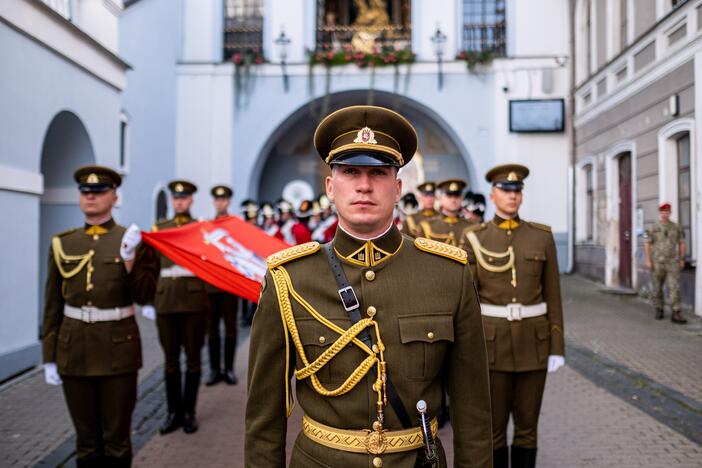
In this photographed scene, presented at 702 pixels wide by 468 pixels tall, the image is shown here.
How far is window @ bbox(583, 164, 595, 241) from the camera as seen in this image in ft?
53.9

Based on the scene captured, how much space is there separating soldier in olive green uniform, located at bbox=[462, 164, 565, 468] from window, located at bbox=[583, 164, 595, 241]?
1301cm

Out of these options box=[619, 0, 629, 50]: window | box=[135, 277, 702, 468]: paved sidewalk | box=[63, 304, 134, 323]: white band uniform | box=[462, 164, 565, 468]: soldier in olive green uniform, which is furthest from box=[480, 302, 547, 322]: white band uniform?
box=[619, 0, 629, 50]: window

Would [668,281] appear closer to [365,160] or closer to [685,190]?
[685,190]

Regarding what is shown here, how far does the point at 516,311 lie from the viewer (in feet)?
13.4

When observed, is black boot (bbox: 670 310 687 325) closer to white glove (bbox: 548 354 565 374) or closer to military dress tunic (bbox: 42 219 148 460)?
white glove (bbox: 548 354 565 374)

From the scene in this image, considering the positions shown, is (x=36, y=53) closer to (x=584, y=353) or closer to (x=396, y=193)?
(x=396, y=193)

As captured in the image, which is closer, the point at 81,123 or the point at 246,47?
the point at 81,123

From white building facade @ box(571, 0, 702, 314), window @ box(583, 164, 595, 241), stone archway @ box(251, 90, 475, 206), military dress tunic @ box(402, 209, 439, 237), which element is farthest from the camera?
stone archway @ box(251, 90, 475, 206)

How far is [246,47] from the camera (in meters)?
18.6

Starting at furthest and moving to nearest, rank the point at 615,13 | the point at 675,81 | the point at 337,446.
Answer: the point at 615,13, the point at 675,81, the point at 337,446

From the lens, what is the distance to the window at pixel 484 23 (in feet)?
60.2

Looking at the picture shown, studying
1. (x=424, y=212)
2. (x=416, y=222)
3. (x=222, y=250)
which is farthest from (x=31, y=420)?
(x=424, y=212)

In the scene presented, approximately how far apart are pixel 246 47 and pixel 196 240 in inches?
572

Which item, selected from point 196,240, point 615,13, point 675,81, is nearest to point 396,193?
point 196,240
